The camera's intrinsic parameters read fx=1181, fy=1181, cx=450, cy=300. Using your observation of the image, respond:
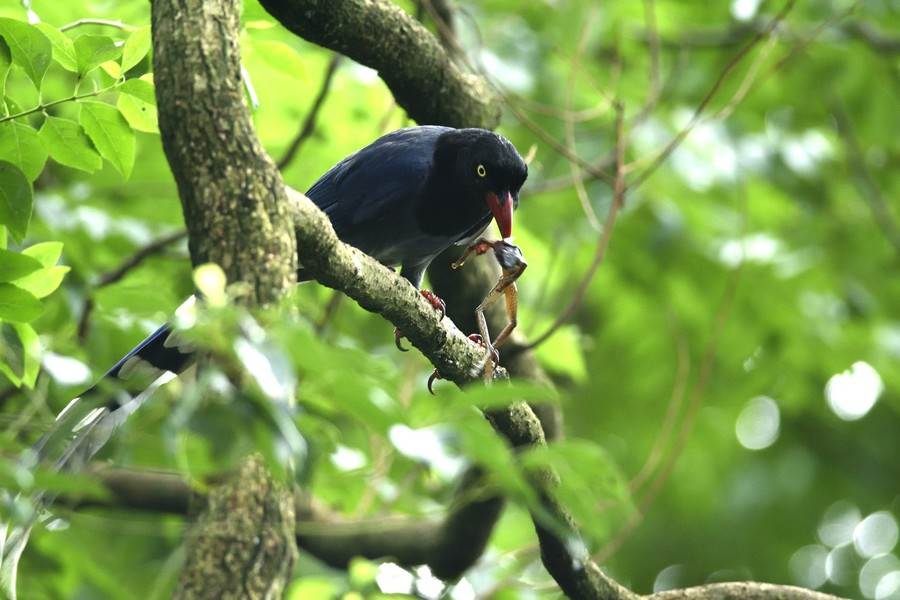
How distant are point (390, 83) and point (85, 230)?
161 cm

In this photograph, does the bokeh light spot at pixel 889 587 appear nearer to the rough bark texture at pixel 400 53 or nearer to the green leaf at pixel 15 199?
the rough bark texture at pixel 400 53

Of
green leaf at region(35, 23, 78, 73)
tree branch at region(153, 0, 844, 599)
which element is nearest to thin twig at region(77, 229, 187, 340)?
green leaf at region(35, 23, 78, 73)

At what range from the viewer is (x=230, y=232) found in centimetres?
181

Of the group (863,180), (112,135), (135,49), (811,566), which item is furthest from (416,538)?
(811,566)

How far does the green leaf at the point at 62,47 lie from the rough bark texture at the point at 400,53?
67 centimetres

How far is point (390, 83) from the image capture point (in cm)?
380

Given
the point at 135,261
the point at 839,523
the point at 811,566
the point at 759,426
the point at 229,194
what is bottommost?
the point at 811,566

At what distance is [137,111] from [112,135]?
3.2 inches

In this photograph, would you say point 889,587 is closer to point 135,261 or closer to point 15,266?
point 135,261

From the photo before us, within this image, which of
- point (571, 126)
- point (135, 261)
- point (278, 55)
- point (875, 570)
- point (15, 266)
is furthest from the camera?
point (875, 570)

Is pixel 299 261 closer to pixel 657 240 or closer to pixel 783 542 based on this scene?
pixel 657 240

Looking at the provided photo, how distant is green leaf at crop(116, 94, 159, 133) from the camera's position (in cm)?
261

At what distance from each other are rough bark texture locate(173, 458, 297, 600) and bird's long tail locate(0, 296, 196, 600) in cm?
29

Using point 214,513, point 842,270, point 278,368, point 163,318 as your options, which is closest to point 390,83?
point 163,318
